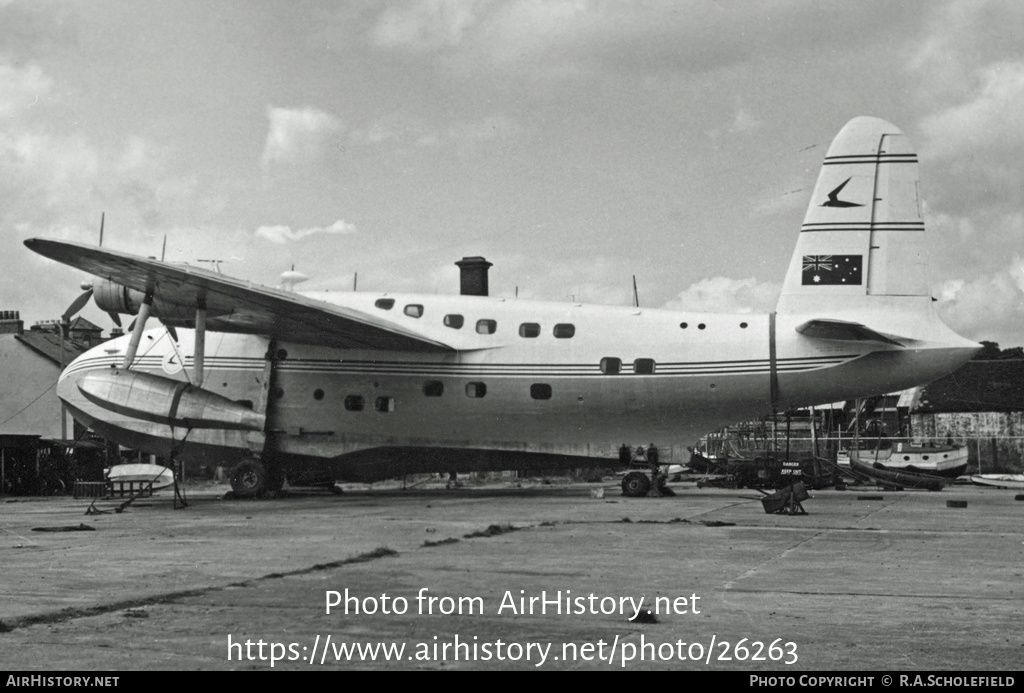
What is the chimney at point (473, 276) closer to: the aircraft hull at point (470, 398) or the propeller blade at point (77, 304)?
the aircraft hull at point (470, 398)

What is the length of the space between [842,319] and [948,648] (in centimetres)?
1702

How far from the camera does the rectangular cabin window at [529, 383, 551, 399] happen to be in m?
24.1

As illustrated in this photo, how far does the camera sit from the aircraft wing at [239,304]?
19688mm

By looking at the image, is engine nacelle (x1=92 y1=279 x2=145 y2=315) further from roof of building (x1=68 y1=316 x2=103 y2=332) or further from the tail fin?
roof of building (x1=68 y1=316 x2=103 y2=332)

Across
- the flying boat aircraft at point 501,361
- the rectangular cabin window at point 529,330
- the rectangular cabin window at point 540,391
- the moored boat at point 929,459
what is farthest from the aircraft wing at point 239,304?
the moored boat at point 929,459

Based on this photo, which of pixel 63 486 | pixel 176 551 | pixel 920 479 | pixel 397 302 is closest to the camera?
pixel 176 551

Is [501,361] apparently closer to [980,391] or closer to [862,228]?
[862,228]

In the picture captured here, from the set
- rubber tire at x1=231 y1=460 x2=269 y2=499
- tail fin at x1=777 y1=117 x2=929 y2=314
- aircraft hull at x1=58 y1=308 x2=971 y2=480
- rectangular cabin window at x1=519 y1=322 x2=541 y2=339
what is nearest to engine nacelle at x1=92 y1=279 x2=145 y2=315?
aircraft hull at x1=58 y1=308 x2=971 y2=480

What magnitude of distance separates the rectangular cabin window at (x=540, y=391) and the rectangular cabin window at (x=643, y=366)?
212cm

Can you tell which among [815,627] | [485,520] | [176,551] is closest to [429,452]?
[485,520]

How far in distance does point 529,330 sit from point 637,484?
14.4 ft

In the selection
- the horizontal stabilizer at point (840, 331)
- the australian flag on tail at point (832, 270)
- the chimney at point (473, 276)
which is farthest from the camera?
the chimney at point (473, 276)
